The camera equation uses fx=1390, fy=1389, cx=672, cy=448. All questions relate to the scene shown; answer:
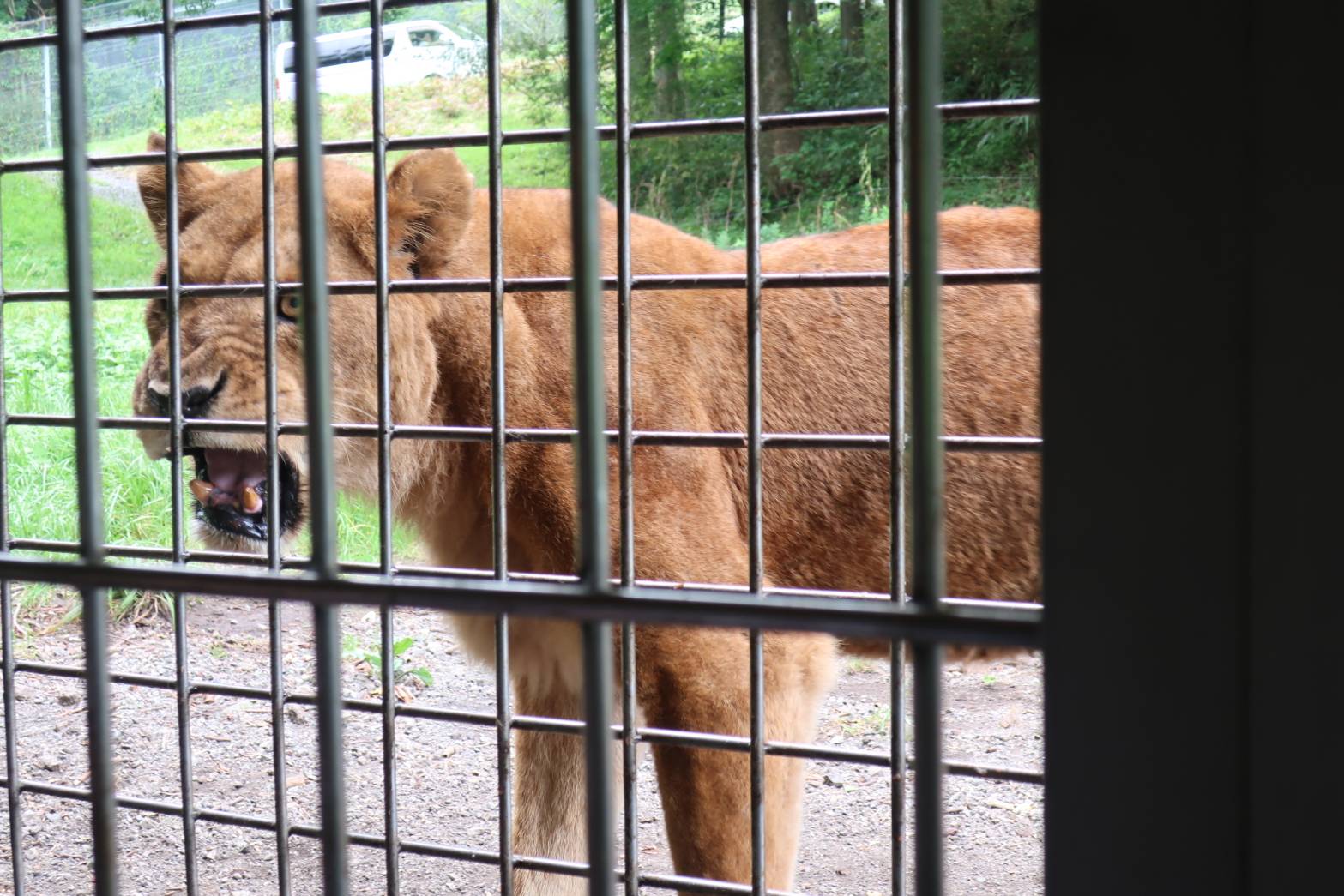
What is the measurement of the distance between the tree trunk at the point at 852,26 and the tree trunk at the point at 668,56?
1.39 metres

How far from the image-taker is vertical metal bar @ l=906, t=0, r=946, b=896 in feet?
2.72

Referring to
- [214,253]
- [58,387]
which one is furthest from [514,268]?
[58,387]

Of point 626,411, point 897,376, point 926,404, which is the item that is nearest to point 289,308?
point 626,411

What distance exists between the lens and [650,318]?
10.9ft

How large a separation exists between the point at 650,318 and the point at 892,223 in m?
1.01

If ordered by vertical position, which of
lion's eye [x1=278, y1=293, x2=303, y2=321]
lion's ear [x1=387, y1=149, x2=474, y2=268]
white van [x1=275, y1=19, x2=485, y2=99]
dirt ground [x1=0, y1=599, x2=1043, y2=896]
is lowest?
dirt ground [x1=0, y1=599, x2=1043, y2=896]

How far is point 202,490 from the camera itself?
3.37 metres

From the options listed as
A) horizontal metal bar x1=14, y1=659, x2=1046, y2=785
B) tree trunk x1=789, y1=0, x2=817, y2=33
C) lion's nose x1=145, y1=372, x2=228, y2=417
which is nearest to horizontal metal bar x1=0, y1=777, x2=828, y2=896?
horizontal metal bar x1=14, y1=659, x2=1046, y2=785

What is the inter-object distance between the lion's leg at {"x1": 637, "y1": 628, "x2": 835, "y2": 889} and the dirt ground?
3.71 feet

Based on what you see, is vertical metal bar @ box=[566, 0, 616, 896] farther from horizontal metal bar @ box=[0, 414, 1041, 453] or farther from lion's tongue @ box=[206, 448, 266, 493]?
lion's tongue @ box=[206, 448, 266, 493]

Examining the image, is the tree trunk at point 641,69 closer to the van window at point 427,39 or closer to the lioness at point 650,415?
the van window at point 427,39

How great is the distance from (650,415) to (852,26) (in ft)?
29.5

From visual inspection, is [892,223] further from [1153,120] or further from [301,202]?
[1153,120]

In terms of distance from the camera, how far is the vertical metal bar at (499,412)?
269 centimetres
